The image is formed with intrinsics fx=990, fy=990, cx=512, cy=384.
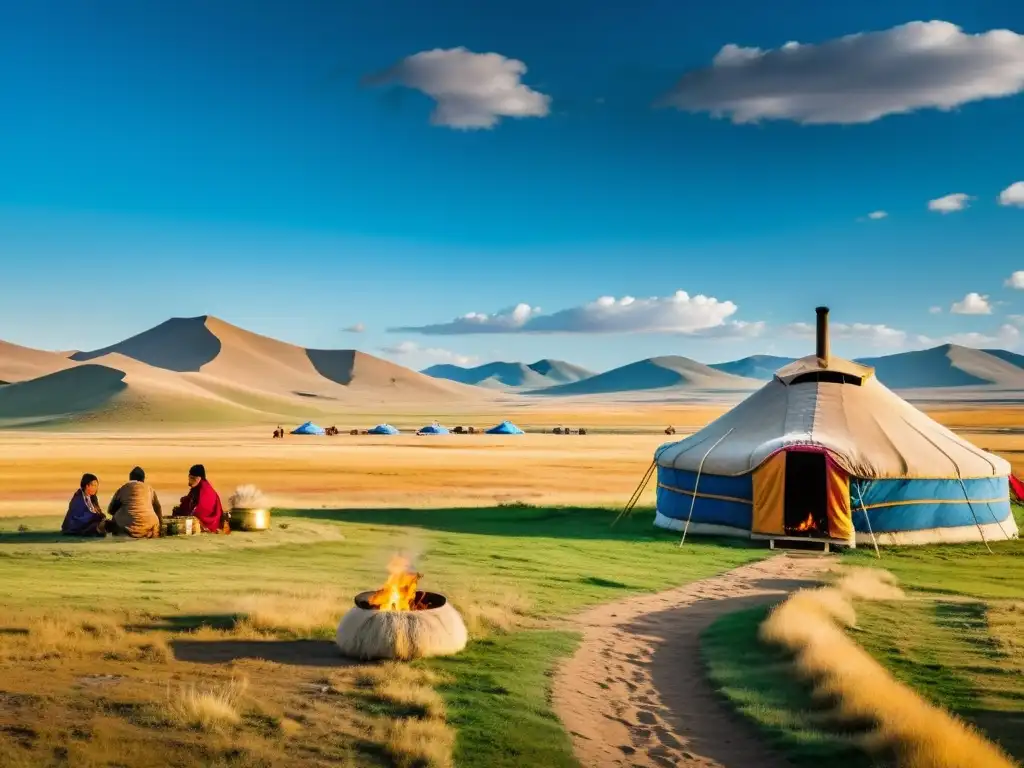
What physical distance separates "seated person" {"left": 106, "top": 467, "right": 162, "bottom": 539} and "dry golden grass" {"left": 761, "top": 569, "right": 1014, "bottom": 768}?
9.90 meters

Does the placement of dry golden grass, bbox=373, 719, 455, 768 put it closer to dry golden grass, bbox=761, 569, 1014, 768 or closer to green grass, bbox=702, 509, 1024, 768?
green grass, bbox=702, 509, 1024, 768

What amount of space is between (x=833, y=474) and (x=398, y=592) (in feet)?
39.3

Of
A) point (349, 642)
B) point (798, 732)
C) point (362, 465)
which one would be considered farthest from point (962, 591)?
point (362, 465)

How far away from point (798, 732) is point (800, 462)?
1327cm

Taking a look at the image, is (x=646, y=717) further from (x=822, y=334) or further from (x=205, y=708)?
(x=822, y=334)

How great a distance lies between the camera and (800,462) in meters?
20.0

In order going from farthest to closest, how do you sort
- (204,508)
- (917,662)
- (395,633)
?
1. (204,508)
2. (917,662)
3. (395,633)

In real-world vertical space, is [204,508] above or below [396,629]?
above

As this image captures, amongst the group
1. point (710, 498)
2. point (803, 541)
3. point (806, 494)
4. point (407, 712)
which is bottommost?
point (407, 712)

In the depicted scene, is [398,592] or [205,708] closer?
[205,708]

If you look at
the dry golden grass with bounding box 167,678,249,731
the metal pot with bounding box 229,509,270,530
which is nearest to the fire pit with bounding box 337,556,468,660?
the dry golden grass with bounding box 167,678,249,731

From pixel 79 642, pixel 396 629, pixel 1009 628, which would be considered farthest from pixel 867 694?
pixel 79 642

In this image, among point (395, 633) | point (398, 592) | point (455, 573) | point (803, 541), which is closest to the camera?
point (395, 633)

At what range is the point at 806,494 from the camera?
66.7 feet
